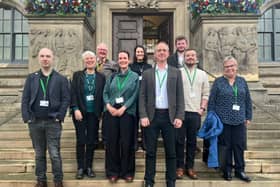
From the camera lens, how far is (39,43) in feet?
37.0

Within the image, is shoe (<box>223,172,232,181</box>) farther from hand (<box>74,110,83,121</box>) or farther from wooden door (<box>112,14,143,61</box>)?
wooden door (<box>112,14,143,61</box>)

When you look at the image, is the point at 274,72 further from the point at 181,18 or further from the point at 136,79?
the point at 136,79

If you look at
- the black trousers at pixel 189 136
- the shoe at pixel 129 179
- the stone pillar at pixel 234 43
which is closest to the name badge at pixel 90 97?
the shoe at pixel 129 179

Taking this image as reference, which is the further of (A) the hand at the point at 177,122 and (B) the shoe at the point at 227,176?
(B) the shoe at the point at 227,176

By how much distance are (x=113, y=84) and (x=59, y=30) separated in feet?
17.4

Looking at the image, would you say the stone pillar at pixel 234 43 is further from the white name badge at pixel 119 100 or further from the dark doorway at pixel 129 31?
the white name badge at pixel 119 100

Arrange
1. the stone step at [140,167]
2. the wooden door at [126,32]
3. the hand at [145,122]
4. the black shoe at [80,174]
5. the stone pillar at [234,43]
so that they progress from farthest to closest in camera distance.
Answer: the wooden door at [126,32]
the stone pillar at [234,43]
the stone step at [140,167]
the black shoe at [80,174]
the hand at [145,122]

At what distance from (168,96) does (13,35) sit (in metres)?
9.20

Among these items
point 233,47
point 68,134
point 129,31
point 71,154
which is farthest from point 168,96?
point 129,31

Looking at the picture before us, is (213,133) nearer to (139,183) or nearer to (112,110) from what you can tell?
(139,183)

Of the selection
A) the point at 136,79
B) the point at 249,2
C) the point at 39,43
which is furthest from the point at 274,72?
the point at 136,79

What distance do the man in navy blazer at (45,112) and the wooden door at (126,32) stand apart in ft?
22.6

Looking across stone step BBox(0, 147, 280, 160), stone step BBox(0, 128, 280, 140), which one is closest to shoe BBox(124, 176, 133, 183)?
stone step BBox(0, 147, 280, 160)

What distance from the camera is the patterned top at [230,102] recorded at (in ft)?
21.7
